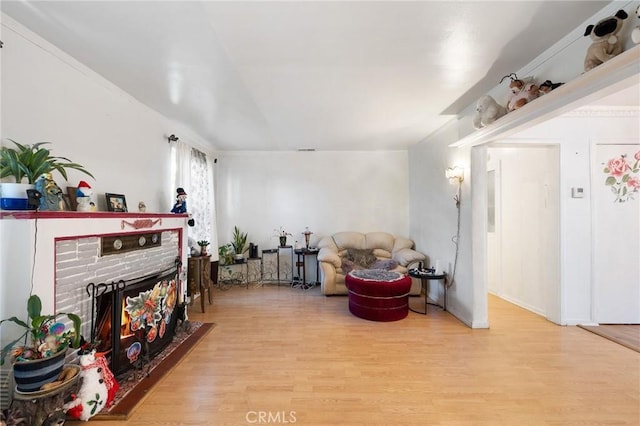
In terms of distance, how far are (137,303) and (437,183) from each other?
4070mm

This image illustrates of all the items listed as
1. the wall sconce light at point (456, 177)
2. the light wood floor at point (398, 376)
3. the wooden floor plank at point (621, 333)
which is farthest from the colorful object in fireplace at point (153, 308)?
the wooden floor plank at point (621, 333)

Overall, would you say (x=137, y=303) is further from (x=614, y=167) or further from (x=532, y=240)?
(x=614, y=167)

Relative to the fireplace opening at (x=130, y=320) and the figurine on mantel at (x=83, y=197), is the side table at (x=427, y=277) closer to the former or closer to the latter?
the fireplace opening at (x=130, y=320)

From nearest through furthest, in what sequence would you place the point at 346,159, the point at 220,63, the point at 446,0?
the point at 446,0 < the point at 220,63 < the point at 346,159

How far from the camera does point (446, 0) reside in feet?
5.14

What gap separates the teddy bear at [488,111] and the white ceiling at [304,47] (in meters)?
0.16

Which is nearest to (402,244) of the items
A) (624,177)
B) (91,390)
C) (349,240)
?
(349,240)

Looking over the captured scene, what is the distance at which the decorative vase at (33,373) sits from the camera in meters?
1.45

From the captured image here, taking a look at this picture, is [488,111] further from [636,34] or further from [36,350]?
[36,350]

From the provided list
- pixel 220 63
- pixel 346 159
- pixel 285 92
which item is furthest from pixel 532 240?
pixel 220 63

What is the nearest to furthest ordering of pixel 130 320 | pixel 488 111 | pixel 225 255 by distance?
pixel 130 320
pixel 488 111
pixel 225 255

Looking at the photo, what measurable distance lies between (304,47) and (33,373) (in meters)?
2.63

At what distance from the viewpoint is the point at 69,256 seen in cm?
181

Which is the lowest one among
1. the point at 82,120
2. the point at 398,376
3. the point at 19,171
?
the point at 398,376
